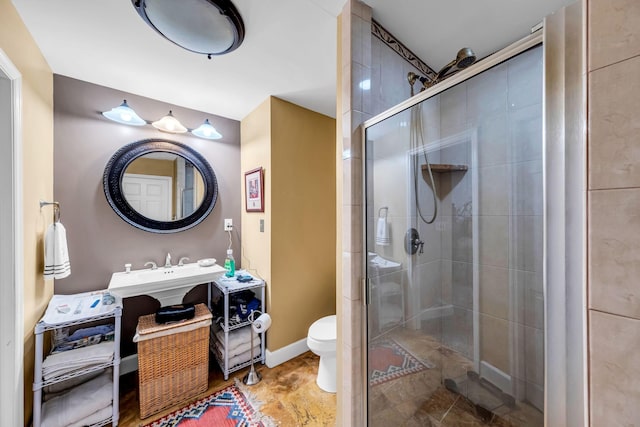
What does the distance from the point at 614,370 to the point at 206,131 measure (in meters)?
2.49

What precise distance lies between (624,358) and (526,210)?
541mm

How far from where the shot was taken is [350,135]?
115cm

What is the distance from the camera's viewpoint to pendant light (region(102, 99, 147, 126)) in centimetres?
169

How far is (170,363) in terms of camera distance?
1569 mm

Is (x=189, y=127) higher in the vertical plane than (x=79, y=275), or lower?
higher

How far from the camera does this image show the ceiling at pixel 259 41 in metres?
1.14

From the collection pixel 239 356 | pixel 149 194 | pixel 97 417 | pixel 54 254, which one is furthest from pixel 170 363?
pixel 149 194

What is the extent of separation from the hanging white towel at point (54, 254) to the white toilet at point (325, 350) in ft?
5.31

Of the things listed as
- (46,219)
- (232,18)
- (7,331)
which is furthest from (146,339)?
(232,18)

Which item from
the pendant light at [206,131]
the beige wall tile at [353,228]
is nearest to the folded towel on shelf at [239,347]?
the beige wall tile at [353,228]

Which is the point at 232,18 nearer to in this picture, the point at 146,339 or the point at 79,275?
the point at 146,339

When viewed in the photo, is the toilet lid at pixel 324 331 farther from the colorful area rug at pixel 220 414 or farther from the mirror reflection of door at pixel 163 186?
the mirror reflection of door at pixel 163 186

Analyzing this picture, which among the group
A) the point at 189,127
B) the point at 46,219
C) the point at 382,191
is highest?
the point at 189,127

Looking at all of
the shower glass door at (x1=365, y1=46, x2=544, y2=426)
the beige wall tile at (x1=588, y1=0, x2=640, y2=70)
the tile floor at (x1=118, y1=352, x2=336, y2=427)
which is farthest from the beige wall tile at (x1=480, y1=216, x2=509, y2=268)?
the tile floor at (x1=118, y1=352, x2=336, y2=427)
